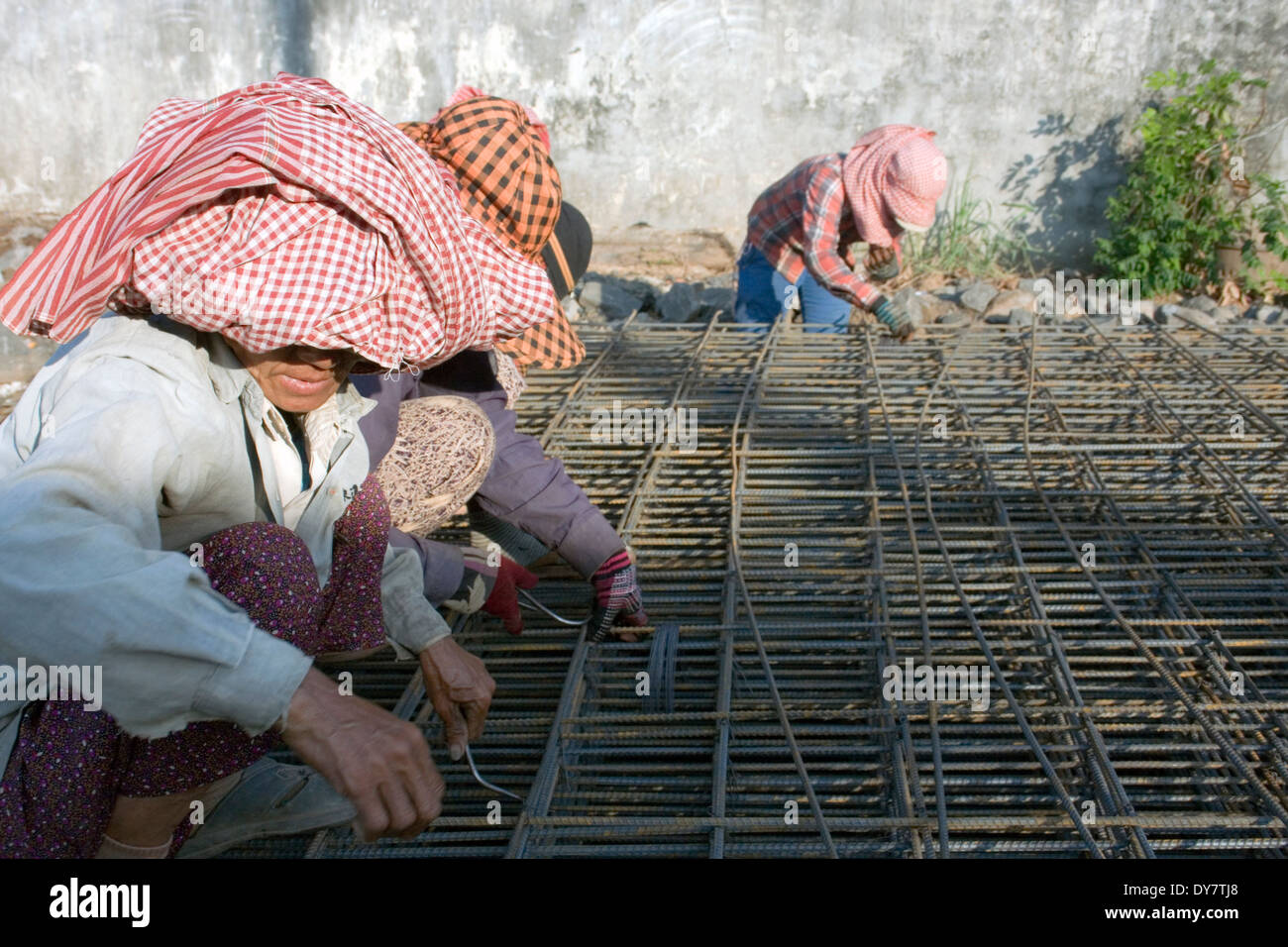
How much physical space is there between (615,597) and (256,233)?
3.34 feet

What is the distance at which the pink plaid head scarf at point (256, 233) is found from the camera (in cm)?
135

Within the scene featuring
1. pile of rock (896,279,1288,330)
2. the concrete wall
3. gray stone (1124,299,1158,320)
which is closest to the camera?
pile of rock (896,279,1288,330)

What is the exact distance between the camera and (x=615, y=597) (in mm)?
2141

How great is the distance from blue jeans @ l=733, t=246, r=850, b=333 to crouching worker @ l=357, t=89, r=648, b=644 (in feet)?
7.05

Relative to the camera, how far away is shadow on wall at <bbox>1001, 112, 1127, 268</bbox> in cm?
619

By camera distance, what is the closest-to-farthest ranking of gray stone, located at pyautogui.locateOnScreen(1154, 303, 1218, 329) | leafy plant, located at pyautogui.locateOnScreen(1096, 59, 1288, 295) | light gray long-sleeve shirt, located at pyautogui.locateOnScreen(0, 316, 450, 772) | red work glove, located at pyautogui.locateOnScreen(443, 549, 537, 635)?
1. light gray long-sleeve shirt, located at pyautogui.locateOnScreen(0, 316, 450, 772)
2. red work glove, located at pyautogui.locateOnScreen(443, 549, 537, 635)
3. gray stone, located at pyautogui.locateOnScreen(1154, 303, 1218, 329)
4. leafy plant, located at pyautogui.locateOnScreen(1096, 59, 1288, 295)

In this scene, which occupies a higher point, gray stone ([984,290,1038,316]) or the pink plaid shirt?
the pink plaid shirt

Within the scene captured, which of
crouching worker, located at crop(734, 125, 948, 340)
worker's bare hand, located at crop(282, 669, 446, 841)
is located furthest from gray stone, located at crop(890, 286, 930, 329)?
worker's bare hand, located at crop(282, 669, 446, 841)

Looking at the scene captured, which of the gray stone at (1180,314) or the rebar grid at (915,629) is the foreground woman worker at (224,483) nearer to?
the rebar grid at (915,629)

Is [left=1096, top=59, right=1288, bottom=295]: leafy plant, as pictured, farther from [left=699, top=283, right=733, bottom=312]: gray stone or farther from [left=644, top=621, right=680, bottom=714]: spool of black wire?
[left=644, top=621, right=680, bottom=714]: spool of black wire

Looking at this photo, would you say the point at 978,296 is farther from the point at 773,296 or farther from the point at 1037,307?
the point at 773,296

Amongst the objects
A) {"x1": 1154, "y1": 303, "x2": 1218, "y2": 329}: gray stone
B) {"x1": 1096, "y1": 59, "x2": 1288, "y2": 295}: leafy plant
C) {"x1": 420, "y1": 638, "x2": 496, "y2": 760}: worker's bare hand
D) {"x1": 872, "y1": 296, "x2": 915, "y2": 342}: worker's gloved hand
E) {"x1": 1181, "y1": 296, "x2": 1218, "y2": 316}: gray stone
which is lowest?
{"x1": 420, "y1": 638, "x2": 496, "y2": 760}: worker's bare hand
